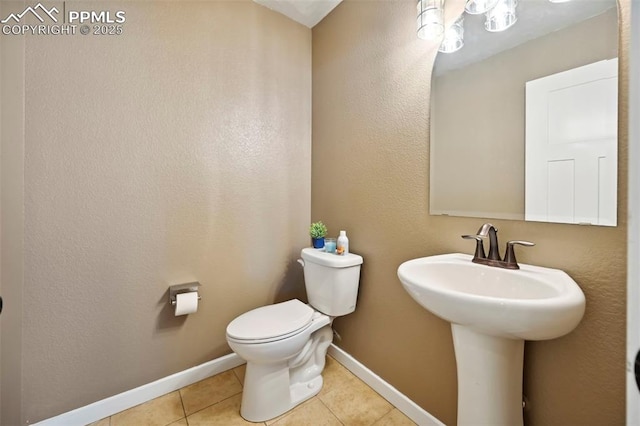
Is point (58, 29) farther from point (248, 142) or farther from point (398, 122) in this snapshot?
point (398, 122)

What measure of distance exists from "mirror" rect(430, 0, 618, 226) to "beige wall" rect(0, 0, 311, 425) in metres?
1.05

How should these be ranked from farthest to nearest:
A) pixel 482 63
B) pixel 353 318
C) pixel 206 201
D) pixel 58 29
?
pixel 353 318
pixel 206 201
pixel 58 29
pixel 482 63

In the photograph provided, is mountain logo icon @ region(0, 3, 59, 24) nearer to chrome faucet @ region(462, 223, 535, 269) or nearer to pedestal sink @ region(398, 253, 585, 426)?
pedestal sink @ region(398, 253, 585, 426)

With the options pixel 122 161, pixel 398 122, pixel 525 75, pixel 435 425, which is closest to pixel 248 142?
pixel 122 161

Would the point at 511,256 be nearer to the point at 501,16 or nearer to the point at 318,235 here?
the point at 501,16

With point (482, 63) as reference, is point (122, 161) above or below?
below

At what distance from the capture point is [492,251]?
1.00 meters

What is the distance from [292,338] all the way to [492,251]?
0.95 metres

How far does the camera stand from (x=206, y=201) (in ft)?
5.18

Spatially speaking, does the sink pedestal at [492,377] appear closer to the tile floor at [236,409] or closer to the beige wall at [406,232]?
the beige wall at [406,232]

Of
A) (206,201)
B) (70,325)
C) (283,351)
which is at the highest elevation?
(206,201)

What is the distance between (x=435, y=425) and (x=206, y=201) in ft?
5.36

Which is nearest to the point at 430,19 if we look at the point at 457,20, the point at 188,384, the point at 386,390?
the point at 457,20

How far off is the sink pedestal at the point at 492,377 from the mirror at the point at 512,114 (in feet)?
1.54
